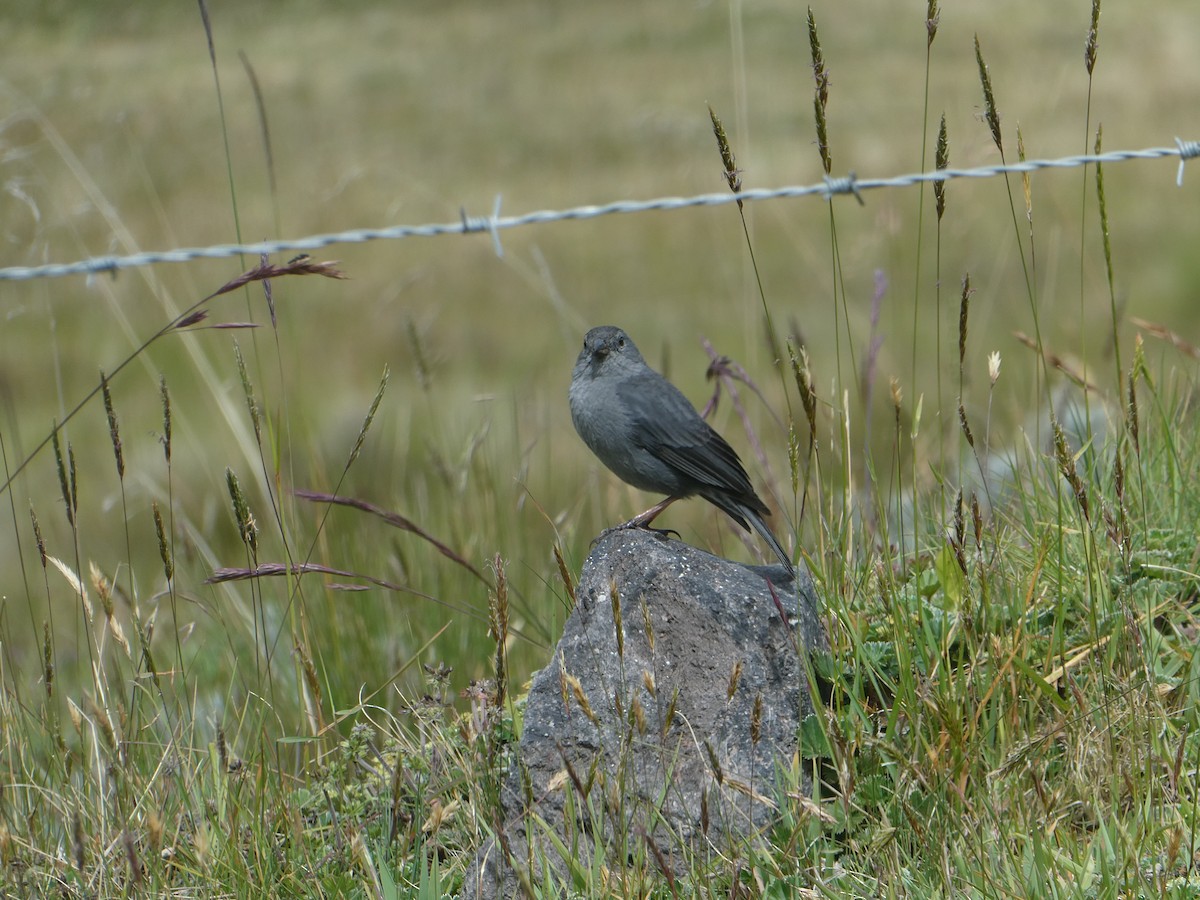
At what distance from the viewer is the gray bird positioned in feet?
11.6

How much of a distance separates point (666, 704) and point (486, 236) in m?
14.3

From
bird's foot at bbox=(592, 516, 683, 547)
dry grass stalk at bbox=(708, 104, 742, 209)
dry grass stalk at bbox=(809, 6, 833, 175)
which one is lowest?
bird's foot at bbox=(592, 516, 683, 547)

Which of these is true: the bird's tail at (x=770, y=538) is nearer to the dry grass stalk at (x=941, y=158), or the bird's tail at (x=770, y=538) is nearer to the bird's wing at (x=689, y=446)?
the bird's wing at (x=689, y=446)

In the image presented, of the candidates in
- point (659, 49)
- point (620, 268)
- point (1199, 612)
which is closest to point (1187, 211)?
point (620, 268)

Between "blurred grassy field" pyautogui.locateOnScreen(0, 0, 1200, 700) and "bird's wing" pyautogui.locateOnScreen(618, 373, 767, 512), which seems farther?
"blurred grassy field" pyautogui.locateOnScreen(0, 0, 1200, 700)

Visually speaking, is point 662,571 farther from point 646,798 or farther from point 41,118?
point 41,118

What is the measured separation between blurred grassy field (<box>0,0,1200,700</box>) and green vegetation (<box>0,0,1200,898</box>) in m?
0.08

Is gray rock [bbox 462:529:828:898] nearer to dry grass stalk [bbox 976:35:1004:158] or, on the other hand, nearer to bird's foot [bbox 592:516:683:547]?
bird's foot [bbox 592:516:683:547]

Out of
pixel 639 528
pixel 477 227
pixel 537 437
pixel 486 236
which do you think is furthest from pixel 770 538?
pixel 486 236

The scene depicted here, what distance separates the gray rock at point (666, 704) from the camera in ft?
7.90

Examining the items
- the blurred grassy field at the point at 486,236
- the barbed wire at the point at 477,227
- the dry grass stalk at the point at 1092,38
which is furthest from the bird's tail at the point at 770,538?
the dry grass stalk at the point at 1092,38

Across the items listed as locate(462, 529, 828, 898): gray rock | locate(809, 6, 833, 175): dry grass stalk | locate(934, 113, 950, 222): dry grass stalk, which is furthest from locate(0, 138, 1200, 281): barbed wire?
locate(462, 529, 828, 898): gray rock

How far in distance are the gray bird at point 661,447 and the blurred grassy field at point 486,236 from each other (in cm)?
37

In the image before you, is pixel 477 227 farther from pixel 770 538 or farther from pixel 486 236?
pixel 486 236
